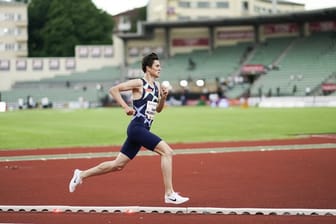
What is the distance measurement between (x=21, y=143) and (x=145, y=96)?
56.0 ft

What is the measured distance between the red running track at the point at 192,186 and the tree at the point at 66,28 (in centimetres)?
8642

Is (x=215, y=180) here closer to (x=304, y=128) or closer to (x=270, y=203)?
(x=270, y=203)

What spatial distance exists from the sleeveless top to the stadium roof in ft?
208

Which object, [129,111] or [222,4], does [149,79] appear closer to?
[129,111]

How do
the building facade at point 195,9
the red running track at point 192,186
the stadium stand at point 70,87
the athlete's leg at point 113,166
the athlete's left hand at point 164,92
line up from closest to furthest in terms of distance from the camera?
the red running track at point 192,186 → the athlete's left hand at point 164,92 → the athlete's leg at point 113,166 → the stadium stand at point 70,87 → the building facade at point 195,9

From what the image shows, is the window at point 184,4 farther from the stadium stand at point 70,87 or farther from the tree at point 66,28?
the tree at point 66,28

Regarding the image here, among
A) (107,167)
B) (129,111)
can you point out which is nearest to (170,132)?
(107,167)

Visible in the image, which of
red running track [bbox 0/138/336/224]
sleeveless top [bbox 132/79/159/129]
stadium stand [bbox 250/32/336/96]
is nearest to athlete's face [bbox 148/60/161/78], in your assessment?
sleeveless top [bbox 132/79/159/129]

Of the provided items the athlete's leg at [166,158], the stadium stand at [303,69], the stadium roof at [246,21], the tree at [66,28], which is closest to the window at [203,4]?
the stadium roof at [246,21]

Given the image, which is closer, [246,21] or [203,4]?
[246,21]

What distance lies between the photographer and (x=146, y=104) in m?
9.10

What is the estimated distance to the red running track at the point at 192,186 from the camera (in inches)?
320

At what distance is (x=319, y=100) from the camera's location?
189 feet

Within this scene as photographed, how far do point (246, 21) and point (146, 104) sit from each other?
69.8m
